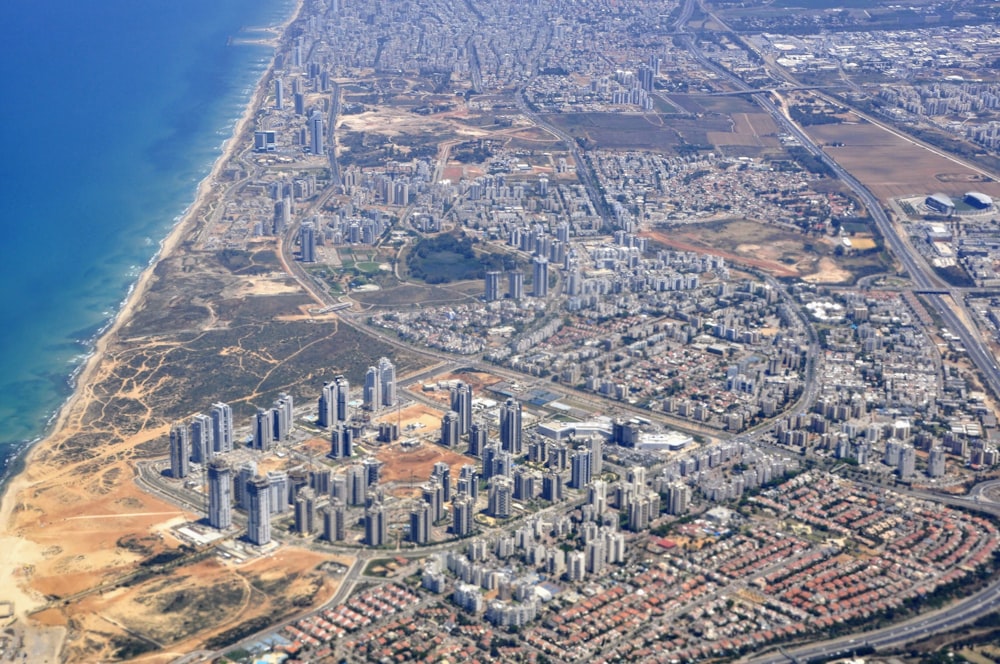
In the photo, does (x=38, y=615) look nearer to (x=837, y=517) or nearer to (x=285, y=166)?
(x=837, y=517)

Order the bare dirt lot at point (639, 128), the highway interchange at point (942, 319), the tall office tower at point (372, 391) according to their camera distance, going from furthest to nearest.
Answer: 1. the bare dirt lot at point (639, 128)
2. the tall office tower at point (372, 391)
3. the highway interchange at point (942, 319)

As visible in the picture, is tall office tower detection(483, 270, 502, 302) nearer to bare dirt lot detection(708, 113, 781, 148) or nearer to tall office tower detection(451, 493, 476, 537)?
tall office tower detection(451, 493, 476, 537)

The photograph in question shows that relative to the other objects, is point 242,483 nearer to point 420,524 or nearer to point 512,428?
point 420,524

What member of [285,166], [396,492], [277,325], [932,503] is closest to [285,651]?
[396,492]

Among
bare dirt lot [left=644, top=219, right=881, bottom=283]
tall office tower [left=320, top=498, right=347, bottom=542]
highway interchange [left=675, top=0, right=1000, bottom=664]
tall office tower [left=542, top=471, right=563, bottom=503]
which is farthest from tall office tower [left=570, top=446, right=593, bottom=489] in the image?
bare dirt lot [left=644, top=219, right=881, bottom=283]

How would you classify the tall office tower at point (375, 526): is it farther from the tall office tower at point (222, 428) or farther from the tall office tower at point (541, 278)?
the tall office tower at point (541, 278)

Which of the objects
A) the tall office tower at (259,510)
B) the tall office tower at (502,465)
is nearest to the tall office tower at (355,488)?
the tall office tower at (259,510)
